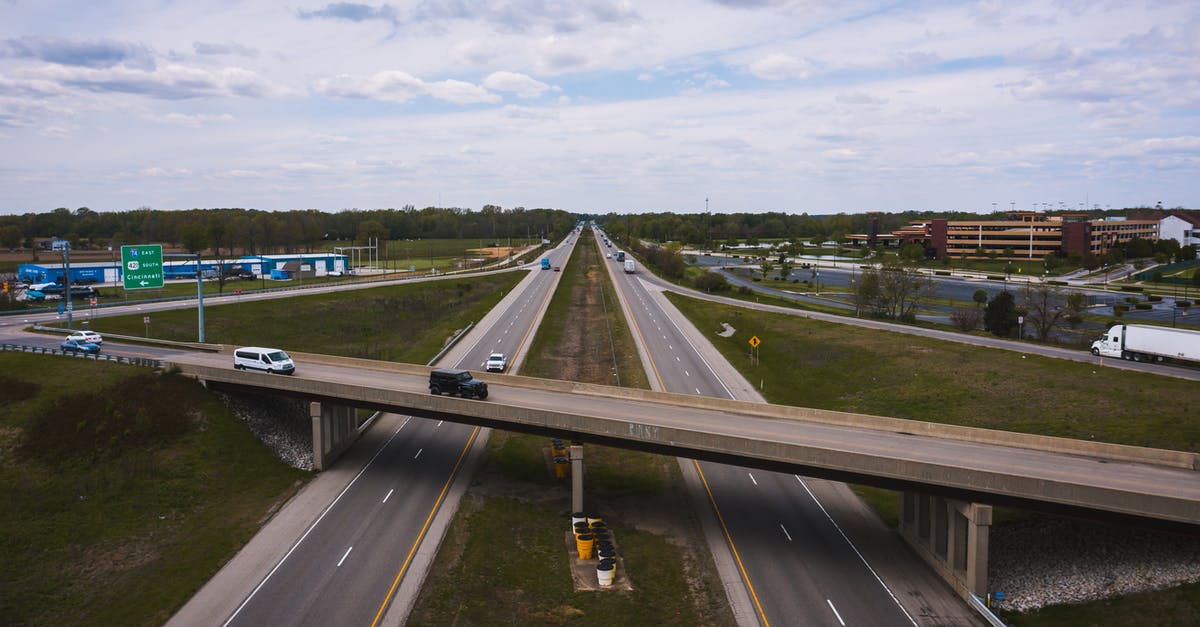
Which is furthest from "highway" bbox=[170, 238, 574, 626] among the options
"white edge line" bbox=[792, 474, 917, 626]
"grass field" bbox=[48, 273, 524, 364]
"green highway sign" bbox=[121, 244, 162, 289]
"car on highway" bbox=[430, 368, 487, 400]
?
"grass field" bbox=[48, 273, 524, 364]

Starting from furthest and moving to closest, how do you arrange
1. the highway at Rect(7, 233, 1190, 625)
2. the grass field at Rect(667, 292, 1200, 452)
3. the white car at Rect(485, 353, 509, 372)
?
the white car at Rect(485, 353, 509, 372) → the grass field at Rect(667, 292, 1200, 452) → the highway at Rect(7, 233, 1190, 625)

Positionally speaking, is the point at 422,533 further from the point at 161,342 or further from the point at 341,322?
the point at 341,322

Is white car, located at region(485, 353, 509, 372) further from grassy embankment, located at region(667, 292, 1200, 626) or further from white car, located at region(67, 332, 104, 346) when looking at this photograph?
white car, located at region(67, 332, 104, 346)

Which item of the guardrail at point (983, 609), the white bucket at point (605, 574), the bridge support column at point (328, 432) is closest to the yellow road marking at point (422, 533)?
the bridge support column at point (328, 432)

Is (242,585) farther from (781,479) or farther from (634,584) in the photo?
(781,479)

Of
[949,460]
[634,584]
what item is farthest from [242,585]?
[949,460]
